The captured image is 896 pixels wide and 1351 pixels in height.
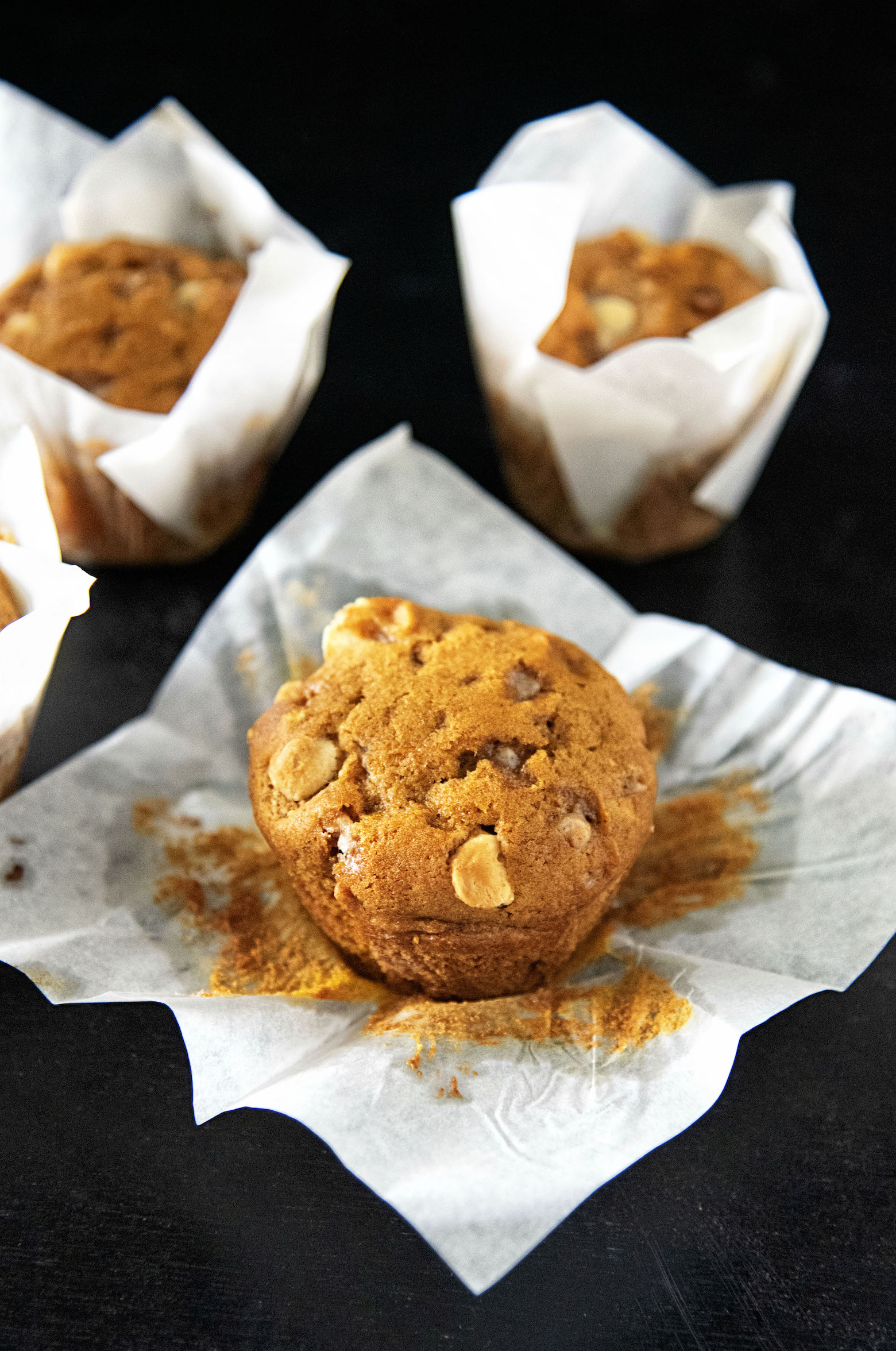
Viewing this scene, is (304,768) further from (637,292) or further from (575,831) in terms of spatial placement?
(637,292)

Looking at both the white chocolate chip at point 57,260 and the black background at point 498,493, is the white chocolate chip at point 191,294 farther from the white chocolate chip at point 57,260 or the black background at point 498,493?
the black background at point 498,493

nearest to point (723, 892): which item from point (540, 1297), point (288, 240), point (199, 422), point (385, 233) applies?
point (540, 1297)

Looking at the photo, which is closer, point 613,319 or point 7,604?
point 7,604

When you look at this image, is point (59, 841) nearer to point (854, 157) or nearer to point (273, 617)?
point (273, 617)

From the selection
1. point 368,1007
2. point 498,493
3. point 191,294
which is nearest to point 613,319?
point 498,493

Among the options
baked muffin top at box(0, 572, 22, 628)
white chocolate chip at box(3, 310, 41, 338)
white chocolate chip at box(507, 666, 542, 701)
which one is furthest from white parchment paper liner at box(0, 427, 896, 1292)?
white chocolate chip at box(3, 310, 41, 338)

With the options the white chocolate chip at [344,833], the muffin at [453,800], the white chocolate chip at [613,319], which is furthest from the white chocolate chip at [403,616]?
the white chocolate chip at [613,319]

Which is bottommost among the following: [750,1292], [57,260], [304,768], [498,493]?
[750,1292]
